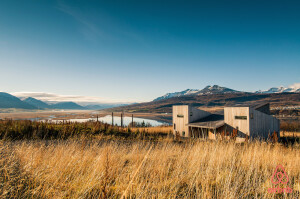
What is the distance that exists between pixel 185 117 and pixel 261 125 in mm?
9267

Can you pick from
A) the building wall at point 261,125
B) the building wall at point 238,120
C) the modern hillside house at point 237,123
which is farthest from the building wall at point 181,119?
the building wall at point 261,125

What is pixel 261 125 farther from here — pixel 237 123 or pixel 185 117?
pixel 185 117

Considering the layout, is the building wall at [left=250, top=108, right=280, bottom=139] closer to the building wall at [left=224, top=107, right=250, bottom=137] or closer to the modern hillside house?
the modern hillside house

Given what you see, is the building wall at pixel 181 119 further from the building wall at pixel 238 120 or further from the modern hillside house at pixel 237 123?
the building wall at pixel 238 120

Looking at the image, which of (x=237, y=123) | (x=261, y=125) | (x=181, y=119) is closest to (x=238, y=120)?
(x=237, y=123)

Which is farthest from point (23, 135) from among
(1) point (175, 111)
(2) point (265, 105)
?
(2) point (265, 105)

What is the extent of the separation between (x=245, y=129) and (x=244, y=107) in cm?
250

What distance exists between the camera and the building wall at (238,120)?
1797 cm

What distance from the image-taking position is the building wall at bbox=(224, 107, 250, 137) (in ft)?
59.0

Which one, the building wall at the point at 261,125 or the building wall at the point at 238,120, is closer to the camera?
the building wall at the point at 238,120

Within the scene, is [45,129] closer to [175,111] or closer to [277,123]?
[175,111]

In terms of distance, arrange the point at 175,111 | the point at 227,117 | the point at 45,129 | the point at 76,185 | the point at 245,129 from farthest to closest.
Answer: the point at 175,111 < the point at 227,117 < the point at 245,129 < the point at 45,129 < the point at 76,185

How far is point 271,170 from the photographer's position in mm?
4602

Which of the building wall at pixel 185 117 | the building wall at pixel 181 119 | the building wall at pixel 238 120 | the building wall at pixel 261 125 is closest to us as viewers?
the building wall at pixel 238 120
